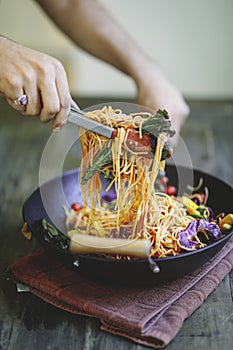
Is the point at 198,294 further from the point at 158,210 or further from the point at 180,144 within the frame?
the point at 180,144

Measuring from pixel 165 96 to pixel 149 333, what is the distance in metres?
0.85

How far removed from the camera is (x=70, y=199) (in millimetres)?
1886

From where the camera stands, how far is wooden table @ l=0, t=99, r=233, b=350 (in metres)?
1.39

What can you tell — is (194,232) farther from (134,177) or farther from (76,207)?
(76,207)

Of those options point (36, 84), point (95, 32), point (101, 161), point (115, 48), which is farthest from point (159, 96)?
point (36, 84)

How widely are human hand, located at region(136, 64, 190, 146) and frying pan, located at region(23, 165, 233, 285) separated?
25 cm

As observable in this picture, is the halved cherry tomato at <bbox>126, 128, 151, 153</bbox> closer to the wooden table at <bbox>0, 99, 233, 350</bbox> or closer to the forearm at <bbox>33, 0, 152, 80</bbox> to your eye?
the wooden table at <bbox>0, 99, 233, 350</bbox>

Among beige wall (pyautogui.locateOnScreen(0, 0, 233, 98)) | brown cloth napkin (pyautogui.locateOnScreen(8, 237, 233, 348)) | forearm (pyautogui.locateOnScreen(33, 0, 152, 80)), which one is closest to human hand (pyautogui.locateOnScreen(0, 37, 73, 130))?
brown cloth napkin (pyautogui.locateOnScreen(8, 237, 233, 348))

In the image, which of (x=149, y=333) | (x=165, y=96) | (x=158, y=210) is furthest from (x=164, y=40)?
(x=149, y=333)

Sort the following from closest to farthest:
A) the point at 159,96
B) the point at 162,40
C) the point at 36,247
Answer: the point at 36,247, the point at 159,96, the point at 162,40

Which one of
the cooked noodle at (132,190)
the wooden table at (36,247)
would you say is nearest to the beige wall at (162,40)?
Result: the wooden table at (36,247)

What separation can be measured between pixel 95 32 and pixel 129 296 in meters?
1.05

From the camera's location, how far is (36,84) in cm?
143

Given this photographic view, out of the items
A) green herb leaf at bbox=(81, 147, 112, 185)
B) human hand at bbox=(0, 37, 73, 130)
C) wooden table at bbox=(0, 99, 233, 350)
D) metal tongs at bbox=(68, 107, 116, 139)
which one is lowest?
wooden table at bbox=(0, 99, 233, 350)
